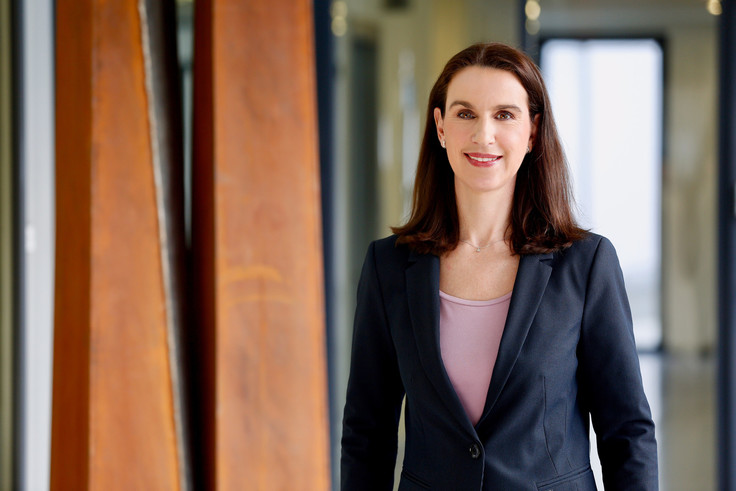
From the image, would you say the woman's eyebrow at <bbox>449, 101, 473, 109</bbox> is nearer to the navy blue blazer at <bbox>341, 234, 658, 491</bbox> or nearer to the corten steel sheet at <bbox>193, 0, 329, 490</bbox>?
the navy blue blazer at <bbox>341, 234, 658, 491</bbox>

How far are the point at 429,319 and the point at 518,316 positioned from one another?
155 mm

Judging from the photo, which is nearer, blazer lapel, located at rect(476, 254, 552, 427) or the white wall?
blazer lapel, located at rect(476, 254, 552, 427)

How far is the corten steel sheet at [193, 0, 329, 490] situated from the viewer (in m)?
2.73

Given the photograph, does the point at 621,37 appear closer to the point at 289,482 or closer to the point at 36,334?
the point at 289,482

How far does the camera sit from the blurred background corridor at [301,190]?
2.71 meters

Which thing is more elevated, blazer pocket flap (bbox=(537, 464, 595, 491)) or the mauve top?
the mauve top

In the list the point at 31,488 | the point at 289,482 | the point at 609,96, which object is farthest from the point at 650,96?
the point at 31,488

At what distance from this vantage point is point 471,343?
1.33 metres

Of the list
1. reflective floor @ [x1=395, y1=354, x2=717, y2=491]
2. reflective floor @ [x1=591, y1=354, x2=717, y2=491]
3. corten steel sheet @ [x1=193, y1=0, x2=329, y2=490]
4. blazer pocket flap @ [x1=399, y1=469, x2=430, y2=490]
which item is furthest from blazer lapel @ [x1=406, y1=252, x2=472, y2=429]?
reflective floor @ [x1=591, y1=354, x2=717, y2=491]

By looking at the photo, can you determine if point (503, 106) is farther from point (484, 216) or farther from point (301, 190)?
point (301, 190)

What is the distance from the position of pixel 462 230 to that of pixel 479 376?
29 cm

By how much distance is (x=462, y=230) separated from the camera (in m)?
1.44

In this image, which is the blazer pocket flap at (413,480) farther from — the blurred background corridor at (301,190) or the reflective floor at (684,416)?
the reflective floor at (684,416)

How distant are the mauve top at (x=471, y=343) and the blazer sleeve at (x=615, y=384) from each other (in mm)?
155
